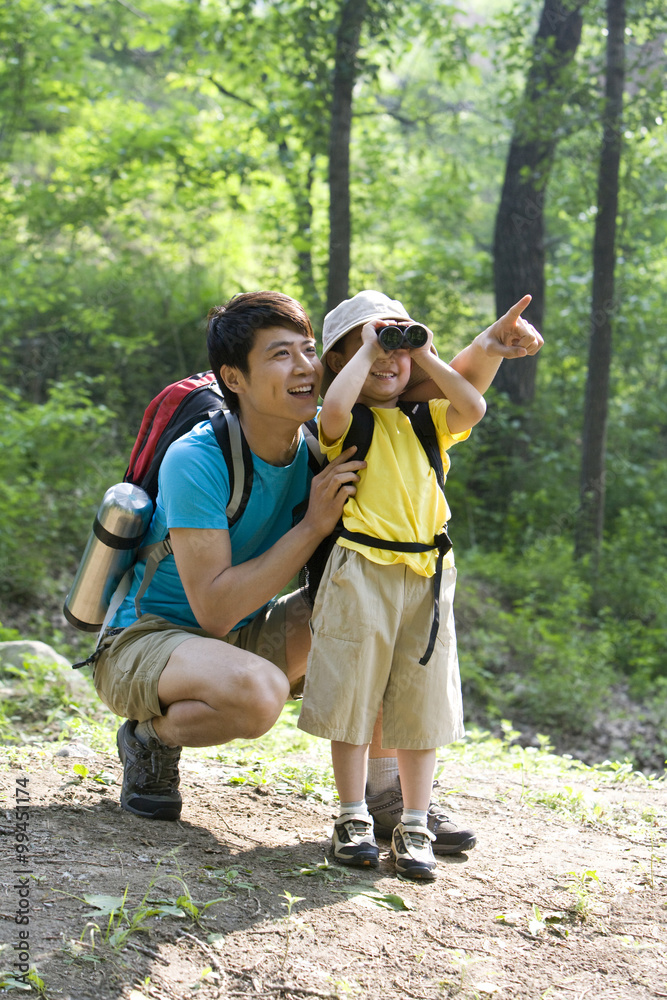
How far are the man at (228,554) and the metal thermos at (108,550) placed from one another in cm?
6

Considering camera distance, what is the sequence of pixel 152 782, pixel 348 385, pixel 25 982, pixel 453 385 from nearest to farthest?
pixel 25 982 < pixel 348 385 < pixel 453 385 < pixel 152 782

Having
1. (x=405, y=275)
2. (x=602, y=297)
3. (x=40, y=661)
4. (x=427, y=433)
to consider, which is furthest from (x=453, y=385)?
(x=405, y=275)

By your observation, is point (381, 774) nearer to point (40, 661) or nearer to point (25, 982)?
point (25, 982)

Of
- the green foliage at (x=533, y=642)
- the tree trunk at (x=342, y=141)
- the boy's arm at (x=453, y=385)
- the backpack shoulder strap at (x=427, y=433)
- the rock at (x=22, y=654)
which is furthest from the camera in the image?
→ the tree trunk at (x=342, y=141)

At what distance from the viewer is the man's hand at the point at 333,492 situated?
2.54 metres

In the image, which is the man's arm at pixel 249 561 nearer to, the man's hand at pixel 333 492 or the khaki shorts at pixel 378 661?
the man's hand at pixel 333 492

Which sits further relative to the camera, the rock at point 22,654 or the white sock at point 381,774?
the rock at point 22,654

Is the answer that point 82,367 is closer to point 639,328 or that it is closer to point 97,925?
point 639,328

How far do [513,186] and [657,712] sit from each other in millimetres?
6292

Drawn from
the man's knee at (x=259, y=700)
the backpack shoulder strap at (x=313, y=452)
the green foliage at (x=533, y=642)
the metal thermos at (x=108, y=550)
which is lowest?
the green foliage at (x=533, y=642)

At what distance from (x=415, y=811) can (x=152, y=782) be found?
0.88 metres

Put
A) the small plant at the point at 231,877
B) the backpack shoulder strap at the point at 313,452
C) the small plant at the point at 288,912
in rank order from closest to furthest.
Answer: the small plant at the point at 288,912
the small plant at the point at 231,877
the backpack shoulder strap at the point at 313,452

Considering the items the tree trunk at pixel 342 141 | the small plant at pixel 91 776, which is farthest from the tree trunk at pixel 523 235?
the small plant at pixel 91 776

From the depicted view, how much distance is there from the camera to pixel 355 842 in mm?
2514
